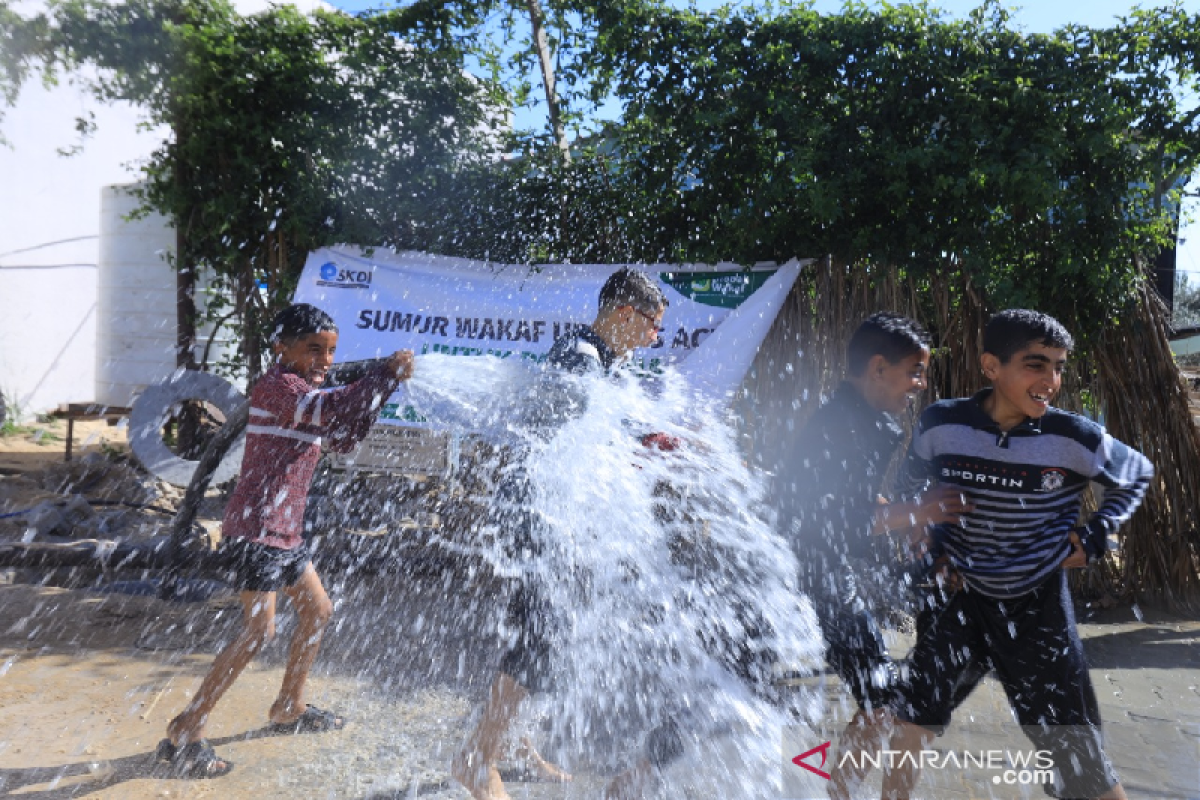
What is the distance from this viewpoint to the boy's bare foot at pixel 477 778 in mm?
2920

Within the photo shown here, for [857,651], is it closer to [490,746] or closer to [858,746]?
[858,746]

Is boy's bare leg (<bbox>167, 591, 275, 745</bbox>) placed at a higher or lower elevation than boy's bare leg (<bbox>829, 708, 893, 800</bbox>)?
higher

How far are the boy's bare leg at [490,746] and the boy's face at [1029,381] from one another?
67.0 inches

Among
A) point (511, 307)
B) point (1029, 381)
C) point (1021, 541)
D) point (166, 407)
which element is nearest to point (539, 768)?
point (1021, 541)

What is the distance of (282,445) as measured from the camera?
3477mm

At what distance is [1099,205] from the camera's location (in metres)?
5.41

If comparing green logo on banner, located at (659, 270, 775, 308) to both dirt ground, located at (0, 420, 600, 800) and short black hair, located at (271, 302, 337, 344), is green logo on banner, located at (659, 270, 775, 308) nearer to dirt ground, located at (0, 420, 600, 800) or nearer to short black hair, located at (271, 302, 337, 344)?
dirt ground, located at (0, 420, 600, 800)

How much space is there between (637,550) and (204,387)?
488cm

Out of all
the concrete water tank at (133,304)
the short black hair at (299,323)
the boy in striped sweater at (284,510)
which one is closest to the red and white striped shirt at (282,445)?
the boy in striped sweater at (284,510)

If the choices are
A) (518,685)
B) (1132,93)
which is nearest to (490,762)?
(518,685)

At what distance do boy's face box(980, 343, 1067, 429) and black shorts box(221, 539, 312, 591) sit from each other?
253cm

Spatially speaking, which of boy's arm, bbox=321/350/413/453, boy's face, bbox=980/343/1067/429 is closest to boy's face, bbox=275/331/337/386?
boy's arm, bbox=321/350/413/453

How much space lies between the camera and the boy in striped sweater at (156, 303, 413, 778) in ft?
10.8

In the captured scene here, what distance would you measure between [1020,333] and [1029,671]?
954 millimetres
